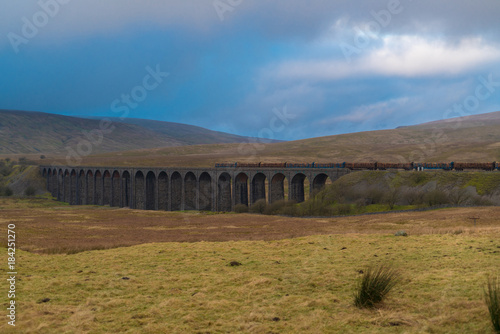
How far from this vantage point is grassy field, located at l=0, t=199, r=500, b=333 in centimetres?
953

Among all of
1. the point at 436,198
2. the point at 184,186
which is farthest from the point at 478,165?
the point at 184,186

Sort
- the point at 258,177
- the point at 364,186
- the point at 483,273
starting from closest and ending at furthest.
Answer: the point at 483,273 < the point at 364,186 < the point at 258,177

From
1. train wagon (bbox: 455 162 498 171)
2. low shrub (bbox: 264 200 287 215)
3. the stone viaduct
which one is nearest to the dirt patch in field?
low shrub (bbox: 264 200 287 215)

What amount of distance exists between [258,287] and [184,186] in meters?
70.6

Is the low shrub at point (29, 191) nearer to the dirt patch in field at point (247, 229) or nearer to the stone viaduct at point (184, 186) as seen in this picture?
the stone viaduct at point (184, 186)

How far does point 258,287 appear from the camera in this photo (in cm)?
1284

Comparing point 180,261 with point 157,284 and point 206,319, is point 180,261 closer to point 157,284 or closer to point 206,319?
point 157,284

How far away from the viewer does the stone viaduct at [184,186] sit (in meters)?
65.1

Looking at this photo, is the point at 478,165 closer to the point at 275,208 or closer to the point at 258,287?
the point at 275,208

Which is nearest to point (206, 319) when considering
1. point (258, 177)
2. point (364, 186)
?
point (364, 186)

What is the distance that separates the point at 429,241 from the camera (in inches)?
762

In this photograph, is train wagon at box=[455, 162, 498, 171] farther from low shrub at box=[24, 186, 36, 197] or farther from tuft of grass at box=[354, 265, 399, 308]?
low shrub at box=[24, 186, 36, 197]

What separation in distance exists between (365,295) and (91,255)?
47.9 ft

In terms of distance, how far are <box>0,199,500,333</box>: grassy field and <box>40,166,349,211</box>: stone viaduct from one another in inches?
1682
